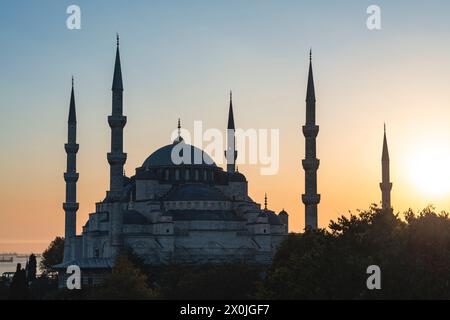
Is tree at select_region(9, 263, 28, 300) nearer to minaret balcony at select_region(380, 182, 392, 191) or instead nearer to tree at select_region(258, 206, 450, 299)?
tree at select_region(258, 206, 450, 299)

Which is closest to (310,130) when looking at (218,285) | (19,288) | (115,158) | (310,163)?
(310,163)

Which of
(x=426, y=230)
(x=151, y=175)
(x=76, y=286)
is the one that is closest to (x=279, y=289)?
(x=426, y=230)

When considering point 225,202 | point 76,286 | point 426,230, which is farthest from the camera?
point 225,202

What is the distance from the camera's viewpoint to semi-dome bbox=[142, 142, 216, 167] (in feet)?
302

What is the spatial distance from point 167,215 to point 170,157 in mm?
10157

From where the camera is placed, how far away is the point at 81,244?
3484 inches

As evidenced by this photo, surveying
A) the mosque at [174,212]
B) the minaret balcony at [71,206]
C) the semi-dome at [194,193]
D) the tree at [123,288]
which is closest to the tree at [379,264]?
the tree at [123,288]

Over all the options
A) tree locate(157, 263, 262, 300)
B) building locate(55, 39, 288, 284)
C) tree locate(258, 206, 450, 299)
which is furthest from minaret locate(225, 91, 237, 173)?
tree locate(258, 206, 450, 299)

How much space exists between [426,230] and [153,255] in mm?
36853

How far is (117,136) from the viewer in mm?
78938

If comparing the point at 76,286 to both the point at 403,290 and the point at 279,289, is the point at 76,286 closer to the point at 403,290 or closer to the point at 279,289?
the point at 279,289

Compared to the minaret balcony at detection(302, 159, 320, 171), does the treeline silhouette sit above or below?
below

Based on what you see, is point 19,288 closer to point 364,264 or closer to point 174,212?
point 174,212
